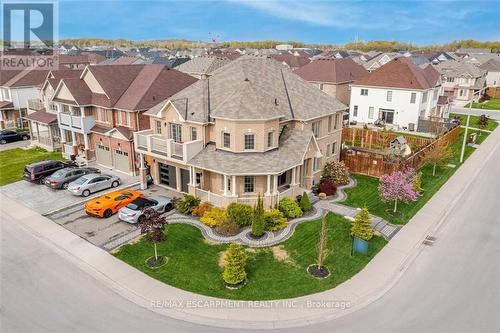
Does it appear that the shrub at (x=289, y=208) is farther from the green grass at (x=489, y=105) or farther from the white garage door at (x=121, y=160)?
the green grass at (x=489, y=105)

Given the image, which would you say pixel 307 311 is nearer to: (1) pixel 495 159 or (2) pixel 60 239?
(2) pixel 60 239

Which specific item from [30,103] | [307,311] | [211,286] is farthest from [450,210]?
[30,103]

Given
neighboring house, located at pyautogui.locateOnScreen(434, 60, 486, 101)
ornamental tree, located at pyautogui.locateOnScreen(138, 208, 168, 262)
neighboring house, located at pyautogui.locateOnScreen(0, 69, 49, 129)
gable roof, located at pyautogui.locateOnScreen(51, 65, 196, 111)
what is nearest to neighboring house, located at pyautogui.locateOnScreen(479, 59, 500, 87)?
neighboring house, located at pyautogui.locateOnScreen(434, 60, 486, 101)

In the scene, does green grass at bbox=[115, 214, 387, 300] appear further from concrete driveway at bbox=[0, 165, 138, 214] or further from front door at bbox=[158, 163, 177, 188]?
concrete driveway at bbox=[0, 165, 138, 214]

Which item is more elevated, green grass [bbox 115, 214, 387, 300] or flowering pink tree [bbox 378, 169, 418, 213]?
flowering pink tree [bbox 378, 169, 418, 213]

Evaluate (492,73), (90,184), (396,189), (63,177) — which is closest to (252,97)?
(396,189)

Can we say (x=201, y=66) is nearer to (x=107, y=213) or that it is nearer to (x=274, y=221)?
(x=107, y=213)

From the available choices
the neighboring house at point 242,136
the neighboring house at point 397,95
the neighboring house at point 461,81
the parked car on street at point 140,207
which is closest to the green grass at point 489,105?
the neighboring house at point 461,81
